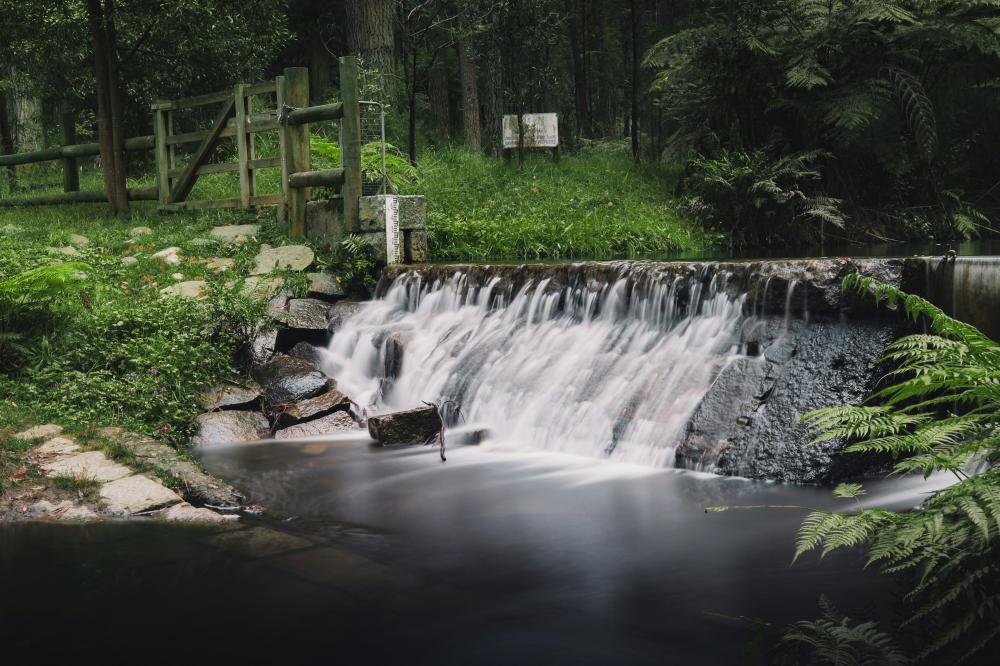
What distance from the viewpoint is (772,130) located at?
1423 centimetres

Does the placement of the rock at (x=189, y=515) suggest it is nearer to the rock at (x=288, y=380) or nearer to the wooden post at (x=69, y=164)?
the rock at (x=288, y=380)

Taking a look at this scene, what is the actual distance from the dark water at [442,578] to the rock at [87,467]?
1.81 ft

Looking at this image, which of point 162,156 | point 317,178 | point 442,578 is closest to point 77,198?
point 162,156

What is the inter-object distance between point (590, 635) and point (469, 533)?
59.3 inches

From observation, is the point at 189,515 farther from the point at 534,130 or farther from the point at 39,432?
the point at 534,130

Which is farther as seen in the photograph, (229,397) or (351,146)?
(351,146)

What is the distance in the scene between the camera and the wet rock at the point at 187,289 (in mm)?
9227

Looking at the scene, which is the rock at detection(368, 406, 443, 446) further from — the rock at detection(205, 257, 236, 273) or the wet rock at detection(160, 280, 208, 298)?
the rock at detection(205, 257, 236, 273)

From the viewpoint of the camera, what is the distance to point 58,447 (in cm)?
595

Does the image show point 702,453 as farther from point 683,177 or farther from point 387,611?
point 683,177

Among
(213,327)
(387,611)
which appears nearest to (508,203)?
(213,327)

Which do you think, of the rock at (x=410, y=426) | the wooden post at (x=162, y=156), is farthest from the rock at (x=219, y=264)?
the rock at (x=410, y=426)

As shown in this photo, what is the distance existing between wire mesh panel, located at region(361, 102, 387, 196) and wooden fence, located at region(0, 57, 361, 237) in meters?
0.23

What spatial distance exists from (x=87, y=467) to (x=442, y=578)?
8.67 ft
